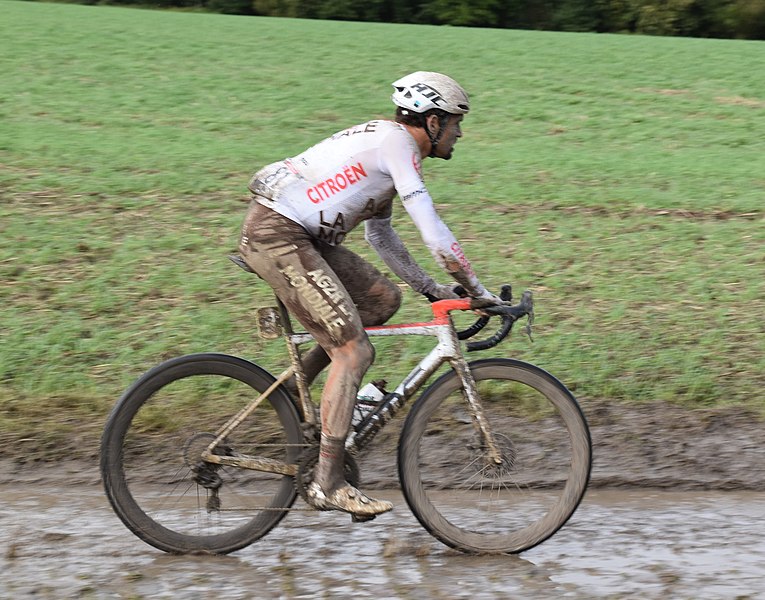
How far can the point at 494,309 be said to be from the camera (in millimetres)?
4902

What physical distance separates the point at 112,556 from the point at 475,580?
1.50m

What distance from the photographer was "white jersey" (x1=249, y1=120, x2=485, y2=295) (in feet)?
15.3

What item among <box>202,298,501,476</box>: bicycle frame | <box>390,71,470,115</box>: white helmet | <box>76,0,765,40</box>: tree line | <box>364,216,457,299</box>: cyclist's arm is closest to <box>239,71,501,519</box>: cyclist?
<box>390,71,470,115</box>: white helmet

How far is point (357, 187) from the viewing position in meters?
4.80

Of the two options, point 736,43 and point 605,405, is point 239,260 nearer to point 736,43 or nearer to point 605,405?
point 605,405

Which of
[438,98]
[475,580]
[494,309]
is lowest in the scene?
[475,580]

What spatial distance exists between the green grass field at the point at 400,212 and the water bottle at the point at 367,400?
6.51 feet

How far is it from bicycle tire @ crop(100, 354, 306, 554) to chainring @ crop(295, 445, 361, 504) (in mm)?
45

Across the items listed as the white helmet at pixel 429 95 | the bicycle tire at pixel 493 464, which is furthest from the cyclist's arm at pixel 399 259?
the white helmet at pixel 429 95

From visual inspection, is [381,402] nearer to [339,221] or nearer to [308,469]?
[308,469]

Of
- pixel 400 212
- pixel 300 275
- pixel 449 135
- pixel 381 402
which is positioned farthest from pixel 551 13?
pixel 300 275

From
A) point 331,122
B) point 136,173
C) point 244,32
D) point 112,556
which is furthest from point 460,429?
point 244,32

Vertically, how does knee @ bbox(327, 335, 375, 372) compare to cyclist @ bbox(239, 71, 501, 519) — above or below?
below

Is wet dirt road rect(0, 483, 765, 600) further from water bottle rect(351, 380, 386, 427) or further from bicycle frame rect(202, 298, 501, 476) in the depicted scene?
water bottle rect(351, 380, 386, 427)
